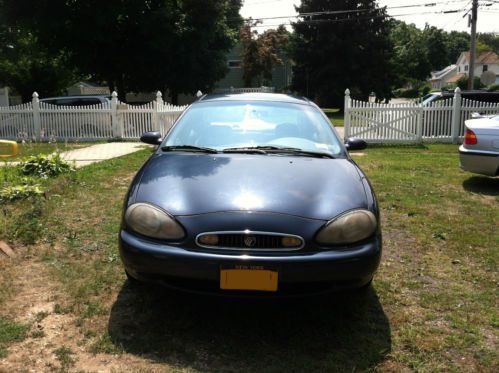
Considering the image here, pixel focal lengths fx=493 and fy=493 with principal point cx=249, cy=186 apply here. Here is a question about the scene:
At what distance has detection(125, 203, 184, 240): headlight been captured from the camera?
293cm

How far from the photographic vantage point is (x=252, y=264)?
9.11 ft

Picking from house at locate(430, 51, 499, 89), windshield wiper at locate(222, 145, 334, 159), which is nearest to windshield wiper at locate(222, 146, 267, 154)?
windshield wiper at locate(222, 145, 334, 159)

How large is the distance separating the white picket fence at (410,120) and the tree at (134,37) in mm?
11288

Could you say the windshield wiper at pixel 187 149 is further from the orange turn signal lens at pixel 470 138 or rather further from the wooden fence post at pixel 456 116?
the wooden fence post at pixel 456 116

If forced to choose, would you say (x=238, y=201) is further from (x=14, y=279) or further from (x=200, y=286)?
(x=14, y=279)

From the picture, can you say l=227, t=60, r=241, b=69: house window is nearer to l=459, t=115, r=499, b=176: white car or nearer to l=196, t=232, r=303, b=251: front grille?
l=459, t=115, r=499, b=176: white car

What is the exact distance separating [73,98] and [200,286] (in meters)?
14.0

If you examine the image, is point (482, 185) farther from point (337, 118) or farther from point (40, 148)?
point (337, 118)

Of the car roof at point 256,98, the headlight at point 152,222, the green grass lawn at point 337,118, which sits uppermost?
the car roof at point 256,98

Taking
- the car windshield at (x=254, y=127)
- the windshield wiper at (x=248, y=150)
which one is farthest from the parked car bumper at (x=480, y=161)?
the windshield wiper at (x=248, y=150)

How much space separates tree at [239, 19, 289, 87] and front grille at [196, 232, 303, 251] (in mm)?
33714

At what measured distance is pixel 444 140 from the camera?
13797mm

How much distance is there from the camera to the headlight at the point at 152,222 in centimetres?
293

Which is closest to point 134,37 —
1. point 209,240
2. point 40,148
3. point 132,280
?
point 40,148
